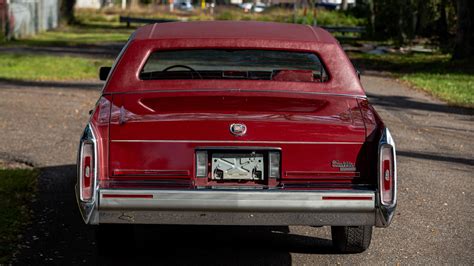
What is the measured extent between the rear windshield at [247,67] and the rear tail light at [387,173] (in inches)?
48.3

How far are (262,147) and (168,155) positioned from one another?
0.57 m

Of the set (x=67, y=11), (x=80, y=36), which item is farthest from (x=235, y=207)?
(x=67, y=11)

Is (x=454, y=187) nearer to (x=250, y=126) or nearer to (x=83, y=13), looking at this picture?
(x=250, y=126)

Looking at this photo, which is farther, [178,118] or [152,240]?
[152,240]

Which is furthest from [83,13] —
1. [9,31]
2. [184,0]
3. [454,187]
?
[454,187]

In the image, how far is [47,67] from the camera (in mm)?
22641

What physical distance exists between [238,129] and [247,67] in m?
2.05

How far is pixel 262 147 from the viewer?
18.2ft

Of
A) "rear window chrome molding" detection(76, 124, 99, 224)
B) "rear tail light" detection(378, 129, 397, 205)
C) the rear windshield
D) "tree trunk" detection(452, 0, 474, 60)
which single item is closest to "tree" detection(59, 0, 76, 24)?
"tree trunk" detection(452, 0, 474, 60)

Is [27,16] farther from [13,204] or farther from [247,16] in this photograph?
[13,204]

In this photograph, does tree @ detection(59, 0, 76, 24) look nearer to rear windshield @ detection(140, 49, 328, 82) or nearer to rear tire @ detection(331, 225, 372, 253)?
rear windshield @ detection(140, 49, 328, 82)

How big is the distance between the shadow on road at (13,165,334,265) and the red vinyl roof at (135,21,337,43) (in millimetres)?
1480

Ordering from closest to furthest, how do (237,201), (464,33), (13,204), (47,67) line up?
(237,201) → (13,204) → (47,67) → (464,33)

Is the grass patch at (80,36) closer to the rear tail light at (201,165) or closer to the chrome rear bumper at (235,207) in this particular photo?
the rear tail light at (201,165)
